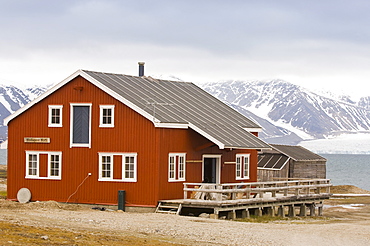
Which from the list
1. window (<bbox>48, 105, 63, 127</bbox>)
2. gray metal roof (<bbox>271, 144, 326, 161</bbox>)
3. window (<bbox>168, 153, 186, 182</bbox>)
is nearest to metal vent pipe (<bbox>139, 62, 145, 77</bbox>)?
window (<bbox>48, 105, 63, 127</bbox>)

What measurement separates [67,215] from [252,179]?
1529cm

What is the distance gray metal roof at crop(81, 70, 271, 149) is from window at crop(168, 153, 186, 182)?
161cm

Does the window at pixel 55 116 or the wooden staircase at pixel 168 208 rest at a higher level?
the window at pixel 55 116

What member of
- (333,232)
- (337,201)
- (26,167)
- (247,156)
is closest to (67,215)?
(26,167)

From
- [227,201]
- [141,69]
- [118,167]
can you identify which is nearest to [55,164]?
[118,167]

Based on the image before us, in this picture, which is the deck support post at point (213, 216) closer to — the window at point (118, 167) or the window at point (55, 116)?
the window at point (118, 167)

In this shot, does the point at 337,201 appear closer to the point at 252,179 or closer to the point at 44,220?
the point at 252,179

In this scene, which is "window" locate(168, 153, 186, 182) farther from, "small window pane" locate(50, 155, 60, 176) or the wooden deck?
"small window pane" locate(50, 155, 60, 176)

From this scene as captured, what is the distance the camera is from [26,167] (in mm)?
42125

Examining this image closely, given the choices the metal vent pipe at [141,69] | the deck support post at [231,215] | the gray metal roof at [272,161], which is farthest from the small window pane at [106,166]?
the gray metal roof at [272,161]

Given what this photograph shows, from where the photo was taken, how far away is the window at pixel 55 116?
41594mm

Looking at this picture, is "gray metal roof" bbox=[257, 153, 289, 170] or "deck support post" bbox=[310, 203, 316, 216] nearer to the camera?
"deck support post" bbox=[310, 203, 316, 216]

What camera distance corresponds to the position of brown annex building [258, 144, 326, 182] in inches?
2697

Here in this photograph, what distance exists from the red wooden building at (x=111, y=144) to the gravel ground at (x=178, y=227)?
2209 mm
